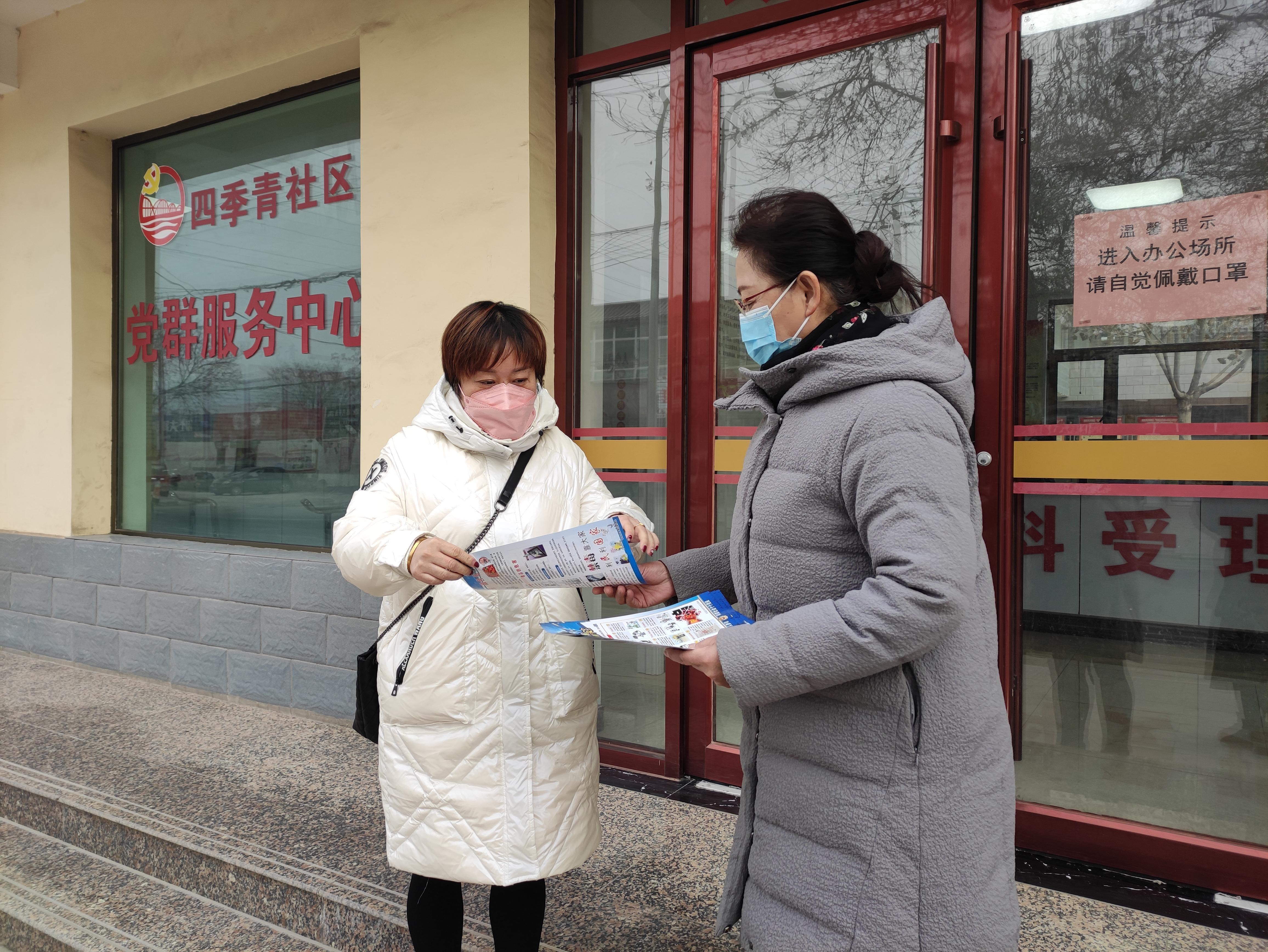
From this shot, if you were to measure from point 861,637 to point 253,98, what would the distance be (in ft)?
15.3

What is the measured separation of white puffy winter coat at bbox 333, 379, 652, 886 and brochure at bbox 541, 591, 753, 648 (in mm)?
405

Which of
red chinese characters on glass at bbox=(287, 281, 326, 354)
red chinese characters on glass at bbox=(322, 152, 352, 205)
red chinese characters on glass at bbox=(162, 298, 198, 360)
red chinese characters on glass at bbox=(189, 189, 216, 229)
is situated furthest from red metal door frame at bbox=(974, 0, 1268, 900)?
red chinese characters on glass at bbox=(162, 298, 198, 360)

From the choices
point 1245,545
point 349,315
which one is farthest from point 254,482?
point 1245,545

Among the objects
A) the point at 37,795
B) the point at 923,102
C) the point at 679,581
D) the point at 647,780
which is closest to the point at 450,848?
the point at 679,581

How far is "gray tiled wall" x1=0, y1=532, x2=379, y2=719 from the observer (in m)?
3.91

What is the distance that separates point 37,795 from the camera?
3.10 meters

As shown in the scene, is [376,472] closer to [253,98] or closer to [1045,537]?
[1045,537]

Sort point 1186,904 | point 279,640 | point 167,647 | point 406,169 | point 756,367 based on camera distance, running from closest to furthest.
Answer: point 1186,904, point 756,367, point 406,169, point 279,640, point 167,647

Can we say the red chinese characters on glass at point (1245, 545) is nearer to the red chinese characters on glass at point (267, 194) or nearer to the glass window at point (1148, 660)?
the glass window at point (1148, 660)

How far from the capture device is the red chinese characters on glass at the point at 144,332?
5.11 meters

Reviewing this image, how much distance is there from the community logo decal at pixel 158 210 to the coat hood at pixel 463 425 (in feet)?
13.1

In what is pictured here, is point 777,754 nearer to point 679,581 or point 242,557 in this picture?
point 679,581

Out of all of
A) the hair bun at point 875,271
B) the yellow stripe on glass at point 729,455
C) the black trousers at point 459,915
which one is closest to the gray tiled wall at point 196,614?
the yellow stripe on glass at point 729,455

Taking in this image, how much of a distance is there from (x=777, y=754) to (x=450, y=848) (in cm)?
81
